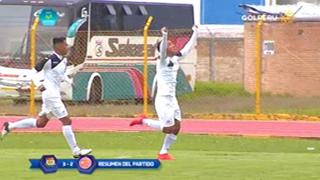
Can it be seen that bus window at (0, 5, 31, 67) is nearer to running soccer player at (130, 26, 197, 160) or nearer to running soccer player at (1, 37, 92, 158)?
running soccer player at (1, 37, 92, 158)

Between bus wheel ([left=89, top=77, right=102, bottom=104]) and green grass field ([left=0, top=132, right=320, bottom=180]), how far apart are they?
717cm

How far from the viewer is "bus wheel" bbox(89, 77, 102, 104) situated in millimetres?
33625

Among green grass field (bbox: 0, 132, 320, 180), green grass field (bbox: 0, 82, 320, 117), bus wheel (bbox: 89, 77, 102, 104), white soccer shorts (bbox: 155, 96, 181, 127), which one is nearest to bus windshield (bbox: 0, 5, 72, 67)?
green grass field (bbox: 0, 82, 320, 117)

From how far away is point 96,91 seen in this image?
3372cm

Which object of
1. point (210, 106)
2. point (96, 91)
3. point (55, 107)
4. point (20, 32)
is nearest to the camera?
point (55, 107)

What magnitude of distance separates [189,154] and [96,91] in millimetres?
13970

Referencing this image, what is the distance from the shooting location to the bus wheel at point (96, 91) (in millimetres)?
33625

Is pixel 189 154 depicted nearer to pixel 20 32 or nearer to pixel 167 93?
pixel 167 93

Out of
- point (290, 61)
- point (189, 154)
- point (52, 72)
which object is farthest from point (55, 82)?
point (290, 61)

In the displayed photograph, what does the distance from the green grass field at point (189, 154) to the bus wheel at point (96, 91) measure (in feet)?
23.5

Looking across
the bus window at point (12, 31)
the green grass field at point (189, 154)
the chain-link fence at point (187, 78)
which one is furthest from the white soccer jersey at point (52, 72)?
the bus window at point (12, 31)

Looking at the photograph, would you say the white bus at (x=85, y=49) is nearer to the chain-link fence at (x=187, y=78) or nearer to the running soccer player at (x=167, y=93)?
the chain-link fence at (x=187, y=78)

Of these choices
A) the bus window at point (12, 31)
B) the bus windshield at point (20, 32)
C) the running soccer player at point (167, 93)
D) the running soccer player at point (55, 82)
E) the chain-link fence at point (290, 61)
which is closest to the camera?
the running soccer player at point (55, 82)

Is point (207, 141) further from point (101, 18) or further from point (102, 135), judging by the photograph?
point (101, 18)
